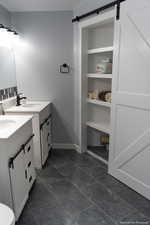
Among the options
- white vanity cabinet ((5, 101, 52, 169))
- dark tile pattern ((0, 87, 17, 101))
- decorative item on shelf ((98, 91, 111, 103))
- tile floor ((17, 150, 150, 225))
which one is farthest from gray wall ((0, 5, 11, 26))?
tile floor ((17, 150, 150, 225))

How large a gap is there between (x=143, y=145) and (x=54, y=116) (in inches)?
65.7

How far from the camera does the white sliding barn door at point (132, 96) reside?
1707mm

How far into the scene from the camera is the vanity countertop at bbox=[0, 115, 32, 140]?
1.42m

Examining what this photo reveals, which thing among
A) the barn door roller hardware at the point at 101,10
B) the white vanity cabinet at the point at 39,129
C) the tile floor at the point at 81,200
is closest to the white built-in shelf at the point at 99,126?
the tile floor at the point at 81,200

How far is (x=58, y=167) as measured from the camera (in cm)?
254

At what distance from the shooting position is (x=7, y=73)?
263 cm

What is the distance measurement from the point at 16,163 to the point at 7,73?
1620 millimetres

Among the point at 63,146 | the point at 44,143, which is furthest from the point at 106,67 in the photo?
the point at 63,146

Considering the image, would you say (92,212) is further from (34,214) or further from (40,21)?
(40,21)

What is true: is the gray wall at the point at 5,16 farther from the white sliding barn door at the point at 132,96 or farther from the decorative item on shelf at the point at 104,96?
the decorative item on shelf at the point at 104,96

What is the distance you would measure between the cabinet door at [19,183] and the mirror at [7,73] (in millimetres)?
1143

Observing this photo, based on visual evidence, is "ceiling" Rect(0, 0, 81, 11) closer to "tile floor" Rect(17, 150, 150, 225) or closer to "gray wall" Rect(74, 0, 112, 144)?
"gray wall" Rect(74, 0, 112, 144)

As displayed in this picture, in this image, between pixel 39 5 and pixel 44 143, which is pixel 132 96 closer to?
pixel 44 143

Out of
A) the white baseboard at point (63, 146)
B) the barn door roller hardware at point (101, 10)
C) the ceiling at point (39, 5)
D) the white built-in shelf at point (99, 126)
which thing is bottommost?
the white baseboard at point (63, 146)
